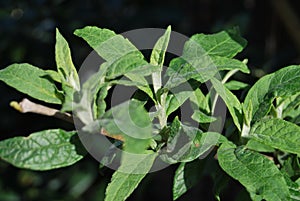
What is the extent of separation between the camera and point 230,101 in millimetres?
698

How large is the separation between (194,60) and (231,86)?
193mm

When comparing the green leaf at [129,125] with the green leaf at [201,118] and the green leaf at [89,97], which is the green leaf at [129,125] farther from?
the green leaf at [201,118]

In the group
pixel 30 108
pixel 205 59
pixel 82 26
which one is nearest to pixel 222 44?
pixel 205 59

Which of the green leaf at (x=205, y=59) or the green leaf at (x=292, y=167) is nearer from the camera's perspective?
the green leaf at (x=205, y=59)

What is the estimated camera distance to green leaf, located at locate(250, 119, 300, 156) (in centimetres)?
64

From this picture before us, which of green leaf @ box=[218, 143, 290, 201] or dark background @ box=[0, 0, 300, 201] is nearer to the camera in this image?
green leaf @ box=[218, 143, 290, 201]

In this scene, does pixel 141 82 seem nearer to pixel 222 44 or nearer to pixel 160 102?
pixel 160 102

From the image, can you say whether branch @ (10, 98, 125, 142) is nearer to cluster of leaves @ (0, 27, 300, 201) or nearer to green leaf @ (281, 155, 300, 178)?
cluster of leaves @ (0, 27, 300, 201)

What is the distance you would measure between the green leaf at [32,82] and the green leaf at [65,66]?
0.08 ft

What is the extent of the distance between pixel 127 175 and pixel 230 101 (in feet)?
0.59

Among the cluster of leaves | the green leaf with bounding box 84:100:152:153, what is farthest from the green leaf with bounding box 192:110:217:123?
the green leaf with bounding box 84:100:152:153

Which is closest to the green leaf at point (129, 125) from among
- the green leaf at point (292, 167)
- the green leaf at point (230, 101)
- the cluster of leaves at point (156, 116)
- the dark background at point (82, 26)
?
the cluster of leaves at point (156, 116)

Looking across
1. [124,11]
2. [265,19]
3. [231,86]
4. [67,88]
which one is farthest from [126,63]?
[265,19]

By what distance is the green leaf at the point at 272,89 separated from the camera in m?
0.67
